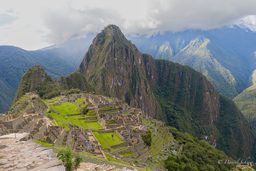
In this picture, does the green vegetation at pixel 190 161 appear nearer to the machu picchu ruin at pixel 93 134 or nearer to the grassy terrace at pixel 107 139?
the machu picchu ruin at pixel 93 134

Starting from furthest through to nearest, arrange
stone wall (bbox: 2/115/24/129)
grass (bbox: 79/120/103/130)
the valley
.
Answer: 1. grass (bbox: 79/120/103/130)
2. the valley
3. stone wall (bbox: 2/115/24/129)

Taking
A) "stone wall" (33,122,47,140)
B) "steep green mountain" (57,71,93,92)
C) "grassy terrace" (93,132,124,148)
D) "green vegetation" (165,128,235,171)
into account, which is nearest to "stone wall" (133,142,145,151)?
"grassy terrace" (93,132,124,148)

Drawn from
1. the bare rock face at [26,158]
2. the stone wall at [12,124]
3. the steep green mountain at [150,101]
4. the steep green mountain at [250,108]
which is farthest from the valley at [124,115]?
the steep green mountain at [250,108]

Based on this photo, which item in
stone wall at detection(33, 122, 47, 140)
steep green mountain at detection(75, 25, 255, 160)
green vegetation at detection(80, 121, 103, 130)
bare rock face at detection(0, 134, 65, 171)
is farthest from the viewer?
steep green mountain at detection(75, 25, 255, 160)

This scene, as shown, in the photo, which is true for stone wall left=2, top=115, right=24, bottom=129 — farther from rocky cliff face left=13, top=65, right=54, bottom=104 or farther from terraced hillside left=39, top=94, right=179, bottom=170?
rocky cliff face left=13, top=65, right=54, bottom=104

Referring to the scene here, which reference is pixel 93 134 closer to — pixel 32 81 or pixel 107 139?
pixel 107 139

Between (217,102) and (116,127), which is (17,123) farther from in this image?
(217,102)

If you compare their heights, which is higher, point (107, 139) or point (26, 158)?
point (26, 158)

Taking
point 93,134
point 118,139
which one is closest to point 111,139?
point 118,139

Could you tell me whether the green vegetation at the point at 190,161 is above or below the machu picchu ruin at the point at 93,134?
below
